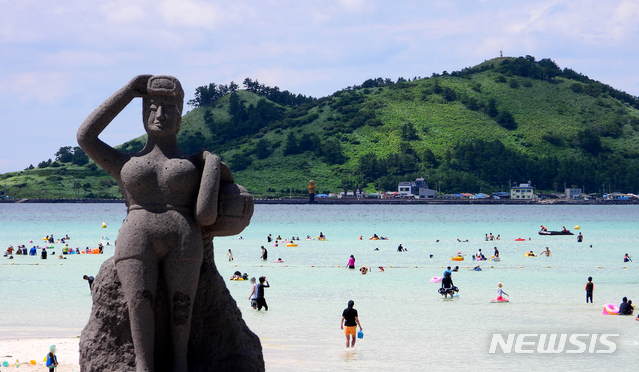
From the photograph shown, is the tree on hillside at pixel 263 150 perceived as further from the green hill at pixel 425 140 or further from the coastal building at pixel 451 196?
the coastal building at pixel 451 196

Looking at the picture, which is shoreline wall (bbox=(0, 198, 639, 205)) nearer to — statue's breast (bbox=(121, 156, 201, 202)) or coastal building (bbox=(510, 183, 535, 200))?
coastal building (bbox=(510, 183, 535, 200))

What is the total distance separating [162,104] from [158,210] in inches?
42.5

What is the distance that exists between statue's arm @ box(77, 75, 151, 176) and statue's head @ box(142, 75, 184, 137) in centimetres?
13

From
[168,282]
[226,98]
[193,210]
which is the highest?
[226,98]

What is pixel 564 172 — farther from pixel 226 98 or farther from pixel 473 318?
→ pixel 473 318

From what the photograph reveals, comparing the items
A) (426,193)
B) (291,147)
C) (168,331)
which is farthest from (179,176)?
(291,147)

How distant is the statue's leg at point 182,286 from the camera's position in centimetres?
759

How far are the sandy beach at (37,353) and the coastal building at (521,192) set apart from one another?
140 metres

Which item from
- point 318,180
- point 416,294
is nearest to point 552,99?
point 318,180

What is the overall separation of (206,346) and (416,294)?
1930cm

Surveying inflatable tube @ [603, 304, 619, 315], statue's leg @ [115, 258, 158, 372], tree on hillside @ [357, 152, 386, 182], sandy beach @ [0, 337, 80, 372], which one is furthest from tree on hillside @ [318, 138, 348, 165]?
statue's leg @ [115, 258, 158, 372]

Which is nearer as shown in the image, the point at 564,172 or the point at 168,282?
the point at 168,282

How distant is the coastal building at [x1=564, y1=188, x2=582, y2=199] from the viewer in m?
151

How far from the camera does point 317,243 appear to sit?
54.7 meters
